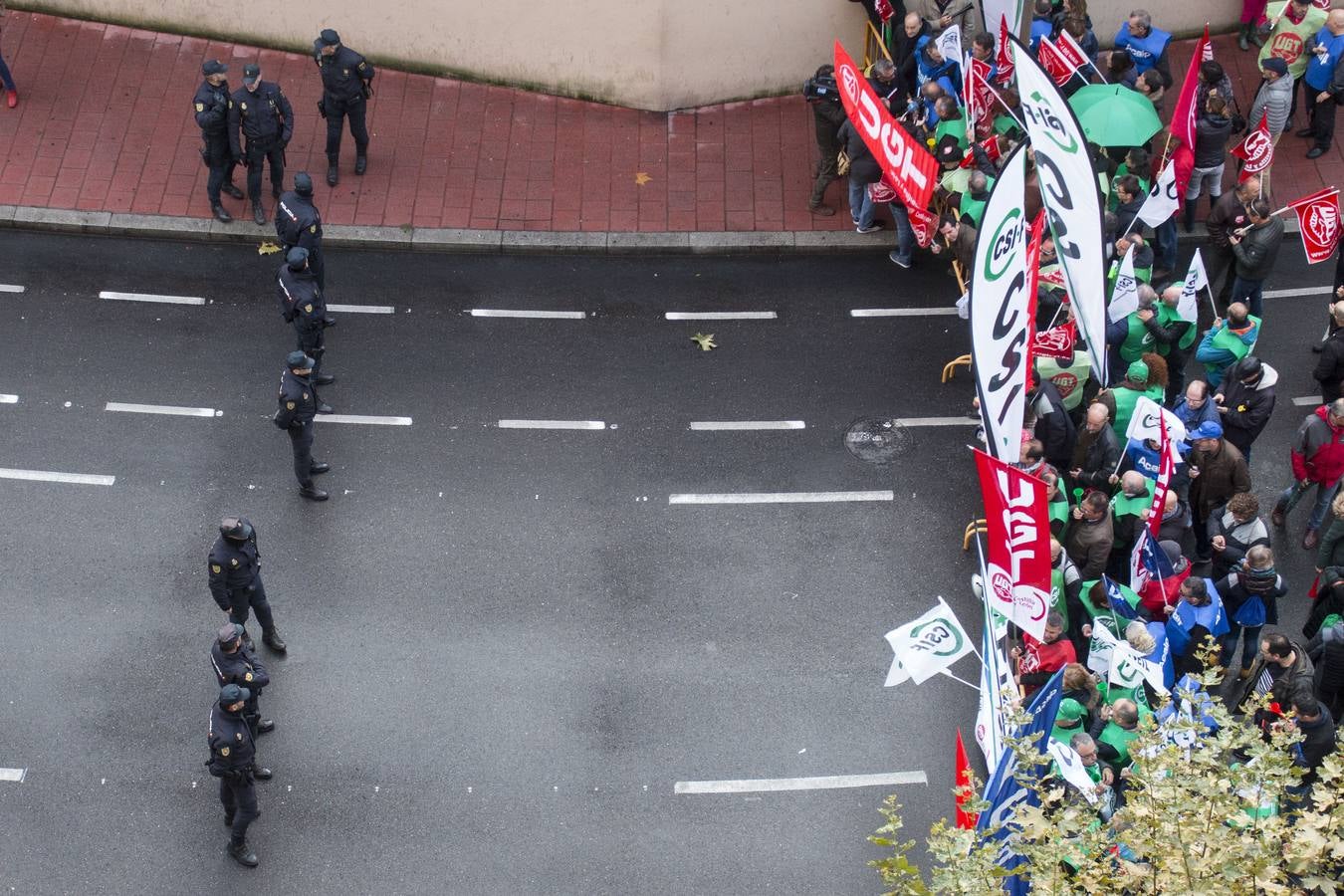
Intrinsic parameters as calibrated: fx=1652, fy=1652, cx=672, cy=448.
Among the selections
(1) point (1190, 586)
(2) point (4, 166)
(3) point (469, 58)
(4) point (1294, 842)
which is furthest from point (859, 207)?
(4) point (1294, 842)

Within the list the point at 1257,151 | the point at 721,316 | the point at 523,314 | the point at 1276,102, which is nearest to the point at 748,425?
the point at 721,316

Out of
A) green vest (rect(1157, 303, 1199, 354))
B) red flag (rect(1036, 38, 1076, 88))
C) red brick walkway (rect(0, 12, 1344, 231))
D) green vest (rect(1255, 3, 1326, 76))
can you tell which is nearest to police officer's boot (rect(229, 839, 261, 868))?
red brick walkway (rect(0, 12, 1344, 231))

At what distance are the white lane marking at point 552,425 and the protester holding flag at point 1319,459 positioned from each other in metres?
5.80

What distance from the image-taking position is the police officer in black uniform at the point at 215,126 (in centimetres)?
1557

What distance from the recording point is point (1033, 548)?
1020 cm

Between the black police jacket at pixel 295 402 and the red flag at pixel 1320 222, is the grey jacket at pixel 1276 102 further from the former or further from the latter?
the black police jacket at pixel 295 402

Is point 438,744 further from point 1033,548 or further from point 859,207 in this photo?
point 859,207

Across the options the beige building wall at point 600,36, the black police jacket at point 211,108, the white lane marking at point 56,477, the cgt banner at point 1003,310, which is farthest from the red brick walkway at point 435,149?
the cgt banner at point 1003,310

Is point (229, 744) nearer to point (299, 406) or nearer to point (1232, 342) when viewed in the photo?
point (299, 406)

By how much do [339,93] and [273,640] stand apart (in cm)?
622

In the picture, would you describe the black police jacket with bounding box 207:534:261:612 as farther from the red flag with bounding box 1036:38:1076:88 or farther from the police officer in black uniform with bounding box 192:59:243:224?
the red flag with bounding box 1036:38:1076:88

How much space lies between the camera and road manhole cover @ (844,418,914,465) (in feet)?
47.0

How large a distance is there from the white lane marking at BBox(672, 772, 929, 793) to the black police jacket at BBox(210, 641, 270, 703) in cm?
301

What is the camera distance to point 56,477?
45.8ft
